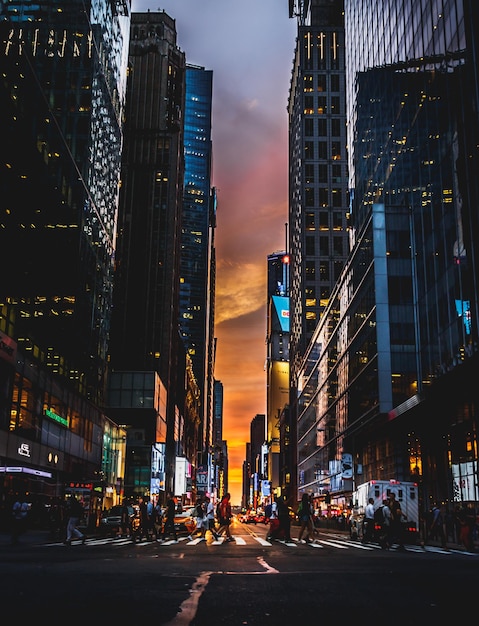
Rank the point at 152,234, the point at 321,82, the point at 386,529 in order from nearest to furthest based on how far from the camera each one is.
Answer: the point at 386,529 < the point at 152,234 < the point at 321,82

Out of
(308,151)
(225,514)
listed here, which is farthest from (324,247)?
(225,514)

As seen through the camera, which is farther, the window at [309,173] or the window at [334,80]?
the window at [334,80]

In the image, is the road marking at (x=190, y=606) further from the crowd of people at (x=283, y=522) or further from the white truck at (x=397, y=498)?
the white truck at (x=397, y=498)

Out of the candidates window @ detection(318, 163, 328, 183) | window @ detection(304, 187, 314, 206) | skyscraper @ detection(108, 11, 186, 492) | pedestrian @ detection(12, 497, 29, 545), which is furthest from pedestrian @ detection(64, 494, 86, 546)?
window @ detection(318, 163, 328, 183)

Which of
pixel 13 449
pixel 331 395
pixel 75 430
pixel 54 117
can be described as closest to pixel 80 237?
pixel 54 117

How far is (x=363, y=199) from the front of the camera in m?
67.2

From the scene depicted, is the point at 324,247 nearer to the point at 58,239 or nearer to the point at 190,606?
the point at 58,239

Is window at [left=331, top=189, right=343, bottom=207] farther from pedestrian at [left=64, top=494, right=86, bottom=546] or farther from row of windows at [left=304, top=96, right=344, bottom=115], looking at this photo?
pedestrian at [left=64, top=494, right=86, bottom=546]

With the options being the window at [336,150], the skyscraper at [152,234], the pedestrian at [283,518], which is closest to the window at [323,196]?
the window at [336,150]

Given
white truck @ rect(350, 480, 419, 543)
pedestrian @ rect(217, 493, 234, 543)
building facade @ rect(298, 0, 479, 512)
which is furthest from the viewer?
building facade @ rect(298, 0, 479, 512)

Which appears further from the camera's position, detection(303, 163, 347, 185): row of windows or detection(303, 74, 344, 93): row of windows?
detection(303, 74, 344, 93): row of windows

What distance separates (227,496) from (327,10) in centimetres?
13743

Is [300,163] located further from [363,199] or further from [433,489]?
[433,489]

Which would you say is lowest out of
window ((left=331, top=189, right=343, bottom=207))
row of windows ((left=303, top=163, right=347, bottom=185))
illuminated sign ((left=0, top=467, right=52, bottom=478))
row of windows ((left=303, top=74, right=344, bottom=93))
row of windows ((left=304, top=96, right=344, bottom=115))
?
illuminated sign ((left=0, top=467, right=52, bottom=478))
